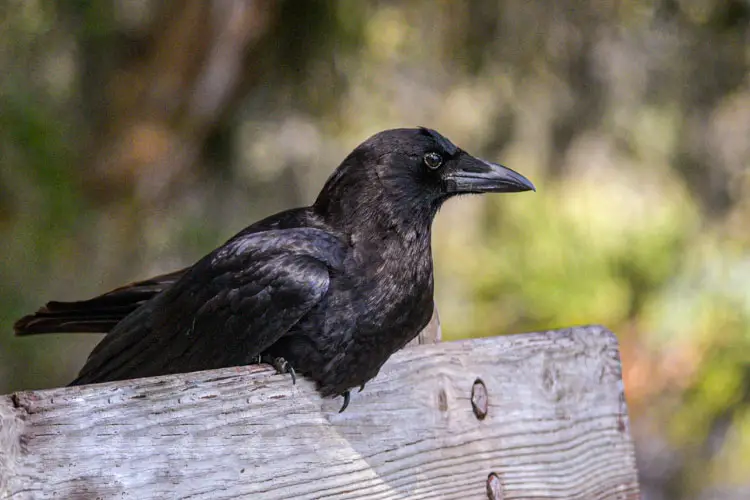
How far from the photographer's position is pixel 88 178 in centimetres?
442

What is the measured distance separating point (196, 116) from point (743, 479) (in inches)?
128

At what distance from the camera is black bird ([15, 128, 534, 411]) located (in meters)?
2.11

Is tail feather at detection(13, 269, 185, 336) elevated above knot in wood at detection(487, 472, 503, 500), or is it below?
above

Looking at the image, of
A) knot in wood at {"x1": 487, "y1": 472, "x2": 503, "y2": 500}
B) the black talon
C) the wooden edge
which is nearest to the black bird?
the black talon

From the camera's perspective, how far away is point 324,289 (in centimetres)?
213

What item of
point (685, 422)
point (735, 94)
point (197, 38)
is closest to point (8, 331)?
point (197, 38)

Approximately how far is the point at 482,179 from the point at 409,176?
0.18 meters

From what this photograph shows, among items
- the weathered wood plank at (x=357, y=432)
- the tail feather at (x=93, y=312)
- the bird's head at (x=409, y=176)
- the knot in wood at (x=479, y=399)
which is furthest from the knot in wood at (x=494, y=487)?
the tail feather at (x=93, y=312)

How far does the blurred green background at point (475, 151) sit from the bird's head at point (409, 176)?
6.93ft

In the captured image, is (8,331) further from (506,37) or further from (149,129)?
(506,37)

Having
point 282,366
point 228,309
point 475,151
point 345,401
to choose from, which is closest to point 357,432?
point 345,401

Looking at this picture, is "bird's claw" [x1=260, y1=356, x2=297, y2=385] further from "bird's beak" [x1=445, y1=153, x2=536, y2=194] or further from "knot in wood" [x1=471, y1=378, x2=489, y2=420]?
"bird's beak" [x1=445, y1=153, x2=536, y2=194]

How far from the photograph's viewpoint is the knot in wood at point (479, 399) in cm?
233

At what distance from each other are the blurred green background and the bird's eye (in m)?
2.14
